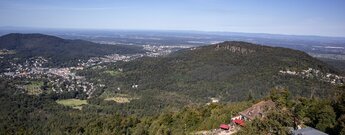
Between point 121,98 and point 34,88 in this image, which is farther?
point 34,88

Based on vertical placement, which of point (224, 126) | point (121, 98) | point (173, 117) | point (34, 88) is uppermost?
point (224, 126)

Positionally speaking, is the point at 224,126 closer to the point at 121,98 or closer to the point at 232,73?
the point at 121,98

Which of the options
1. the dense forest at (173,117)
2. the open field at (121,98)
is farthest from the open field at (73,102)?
the open field at (121,98)

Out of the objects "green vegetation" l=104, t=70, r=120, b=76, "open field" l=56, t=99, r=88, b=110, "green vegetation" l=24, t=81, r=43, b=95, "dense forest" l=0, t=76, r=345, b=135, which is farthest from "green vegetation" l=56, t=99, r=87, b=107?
"green vegetation" l=104, t=70, r=120, b=76

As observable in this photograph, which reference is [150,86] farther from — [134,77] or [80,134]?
[80,134]

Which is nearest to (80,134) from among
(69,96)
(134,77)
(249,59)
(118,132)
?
(118,132)

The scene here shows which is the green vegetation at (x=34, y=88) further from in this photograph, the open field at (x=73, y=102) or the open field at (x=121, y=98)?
the open field at (x=121, y=98)

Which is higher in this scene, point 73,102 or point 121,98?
point 121,98

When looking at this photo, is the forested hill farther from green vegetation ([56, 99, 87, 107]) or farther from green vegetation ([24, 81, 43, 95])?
green vegetation ([24, 81, 43, 95])

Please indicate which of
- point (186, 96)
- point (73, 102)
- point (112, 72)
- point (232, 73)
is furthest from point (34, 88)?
point (232, 73)
